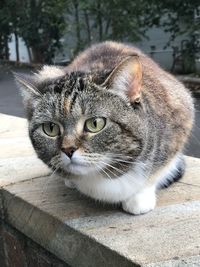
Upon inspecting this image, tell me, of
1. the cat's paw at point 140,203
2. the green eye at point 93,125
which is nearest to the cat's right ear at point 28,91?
the green eye at point 93,125

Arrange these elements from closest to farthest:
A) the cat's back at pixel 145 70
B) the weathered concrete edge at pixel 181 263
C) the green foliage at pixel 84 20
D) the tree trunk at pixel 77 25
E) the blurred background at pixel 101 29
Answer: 1. the weathered concrete edge at pixel 181 263
2. the cat's back at pixel 145 70
3. the blurred background at pixel 101 29
4. the green foliage at pixel 84 20
5. the tree trunk at pixel 77 25

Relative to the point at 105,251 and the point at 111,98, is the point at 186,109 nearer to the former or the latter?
the point at 111,98

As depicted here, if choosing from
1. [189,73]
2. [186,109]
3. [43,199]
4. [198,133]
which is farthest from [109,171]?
[189,73]

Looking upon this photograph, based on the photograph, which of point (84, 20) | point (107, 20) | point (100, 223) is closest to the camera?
point (100, 223)

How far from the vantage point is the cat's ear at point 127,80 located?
2.07m

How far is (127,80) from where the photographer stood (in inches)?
82.8

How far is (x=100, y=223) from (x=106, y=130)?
415 mm

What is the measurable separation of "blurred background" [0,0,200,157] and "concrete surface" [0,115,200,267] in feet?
8.15

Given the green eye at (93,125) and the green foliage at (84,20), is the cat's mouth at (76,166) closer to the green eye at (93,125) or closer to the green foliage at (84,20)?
the green eye at (93,125)

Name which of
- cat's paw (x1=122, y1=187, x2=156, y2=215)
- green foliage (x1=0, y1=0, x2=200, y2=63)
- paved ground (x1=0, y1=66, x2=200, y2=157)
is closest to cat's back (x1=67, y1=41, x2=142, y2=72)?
cat's paw (x1=122, y1=187, x2=156, y2=215)

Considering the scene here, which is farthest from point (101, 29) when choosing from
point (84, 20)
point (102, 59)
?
point (102, 59)

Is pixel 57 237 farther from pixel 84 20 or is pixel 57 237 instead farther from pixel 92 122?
pixel 84 20

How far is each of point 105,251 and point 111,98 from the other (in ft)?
1.94

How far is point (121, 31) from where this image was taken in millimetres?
10562
